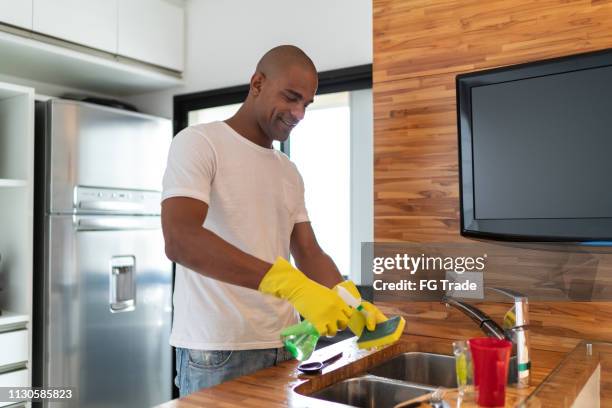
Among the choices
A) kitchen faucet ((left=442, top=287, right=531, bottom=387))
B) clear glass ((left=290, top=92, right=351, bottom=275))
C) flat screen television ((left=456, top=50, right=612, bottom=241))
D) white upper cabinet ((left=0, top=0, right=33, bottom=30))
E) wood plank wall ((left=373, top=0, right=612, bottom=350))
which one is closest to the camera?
kitchen faucet ((left=442, top=287, right=531, bottom=387))

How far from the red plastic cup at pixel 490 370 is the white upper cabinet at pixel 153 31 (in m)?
2.34

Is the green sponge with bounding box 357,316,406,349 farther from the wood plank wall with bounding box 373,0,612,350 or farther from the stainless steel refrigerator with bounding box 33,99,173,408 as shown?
the stainless steel refrigerator with bounding box 33,99,173,408

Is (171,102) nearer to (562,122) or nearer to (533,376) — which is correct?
(562,122)

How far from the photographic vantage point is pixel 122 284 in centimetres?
274

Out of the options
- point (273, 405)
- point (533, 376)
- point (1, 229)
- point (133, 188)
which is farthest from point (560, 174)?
point (1, 229)

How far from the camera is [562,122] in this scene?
1501mm

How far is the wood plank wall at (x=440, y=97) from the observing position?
1.63 meters

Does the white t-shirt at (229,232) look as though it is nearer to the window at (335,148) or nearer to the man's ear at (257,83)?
the man's ear at (257,83)

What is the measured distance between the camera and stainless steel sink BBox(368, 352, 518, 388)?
1.66 m

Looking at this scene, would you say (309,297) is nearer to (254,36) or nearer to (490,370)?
(490,370)

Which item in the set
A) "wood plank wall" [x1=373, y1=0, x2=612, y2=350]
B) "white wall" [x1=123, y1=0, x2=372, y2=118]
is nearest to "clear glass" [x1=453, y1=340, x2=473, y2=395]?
"wood plank wall" [x1=373, y1=0, x2=612, y2=350]

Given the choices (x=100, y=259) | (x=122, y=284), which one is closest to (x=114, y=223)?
(x=100, y=259)

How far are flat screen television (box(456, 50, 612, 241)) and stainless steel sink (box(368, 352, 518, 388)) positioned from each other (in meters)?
0.40

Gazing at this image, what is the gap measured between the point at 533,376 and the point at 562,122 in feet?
2.17
